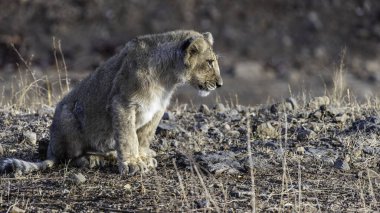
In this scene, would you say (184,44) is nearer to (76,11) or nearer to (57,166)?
(57,166)

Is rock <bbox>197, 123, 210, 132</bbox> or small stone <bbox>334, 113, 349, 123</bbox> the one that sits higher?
small stone <bbox>334, 113, 349, 123</bbox>

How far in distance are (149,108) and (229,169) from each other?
94cm

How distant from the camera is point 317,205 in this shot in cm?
736

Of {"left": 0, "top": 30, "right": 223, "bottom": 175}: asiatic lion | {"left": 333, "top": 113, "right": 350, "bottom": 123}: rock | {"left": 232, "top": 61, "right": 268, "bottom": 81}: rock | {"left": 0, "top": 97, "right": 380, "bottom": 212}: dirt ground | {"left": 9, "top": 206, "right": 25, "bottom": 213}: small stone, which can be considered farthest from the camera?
{"left": 232, "top": 61, "right": 268, "bottom": 81}: rock

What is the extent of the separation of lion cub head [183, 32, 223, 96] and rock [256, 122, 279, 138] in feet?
3.49

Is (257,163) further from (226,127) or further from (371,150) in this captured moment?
(226,127)

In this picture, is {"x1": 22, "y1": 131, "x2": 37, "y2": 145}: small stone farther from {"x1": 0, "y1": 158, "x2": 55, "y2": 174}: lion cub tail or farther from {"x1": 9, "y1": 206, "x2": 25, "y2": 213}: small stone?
{"x1": 9, "y1": 206, "x2": 25, "y2": 213}: small stone

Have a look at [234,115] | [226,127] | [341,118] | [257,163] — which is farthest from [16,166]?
[341,118]

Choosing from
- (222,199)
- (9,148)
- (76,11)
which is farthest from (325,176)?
(76,11)

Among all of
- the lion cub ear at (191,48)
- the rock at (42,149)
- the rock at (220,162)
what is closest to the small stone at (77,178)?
the rock at (220,162)

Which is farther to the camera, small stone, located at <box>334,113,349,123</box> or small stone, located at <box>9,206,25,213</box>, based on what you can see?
small stone, located at <box>334,113,349,123</box>

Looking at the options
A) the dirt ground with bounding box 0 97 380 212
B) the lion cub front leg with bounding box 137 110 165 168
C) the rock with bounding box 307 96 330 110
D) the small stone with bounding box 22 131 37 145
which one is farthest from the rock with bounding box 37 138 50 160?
the rock with bounding box 307 96 330 110

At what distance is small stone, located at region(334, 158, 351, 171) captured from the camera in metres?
8.48

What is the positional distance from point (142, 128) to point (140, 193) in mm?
1428
